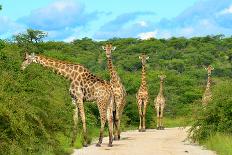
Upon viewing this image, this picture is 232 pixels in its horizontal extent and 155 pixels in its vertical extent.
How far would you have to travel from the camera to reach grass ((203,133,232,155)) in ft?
49.6

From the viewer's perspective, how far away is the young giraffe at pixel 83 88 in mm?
18078

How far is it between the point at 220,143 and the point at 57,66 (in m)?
5.25

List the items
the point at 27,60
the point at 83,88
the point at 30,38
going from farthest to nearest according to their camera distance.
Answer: the point at 30,38, the point at 83,88, the point at 27,60

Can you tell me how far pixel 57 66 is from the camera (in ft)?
60.8

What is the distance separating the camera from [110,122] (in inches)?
713

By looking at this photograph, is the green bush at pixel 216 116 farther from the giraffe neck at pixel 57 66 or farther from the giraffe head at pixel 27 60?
the giraffe head at pixel 27 60

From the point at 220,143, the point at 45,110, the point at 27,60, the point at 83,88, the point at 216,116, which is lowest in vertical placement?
the point at 220,143

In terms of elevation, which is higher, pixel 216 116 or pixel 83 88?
pixel 83 88

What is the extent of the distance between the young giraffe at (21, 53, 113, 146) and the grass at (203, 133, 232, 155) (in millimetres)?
2753

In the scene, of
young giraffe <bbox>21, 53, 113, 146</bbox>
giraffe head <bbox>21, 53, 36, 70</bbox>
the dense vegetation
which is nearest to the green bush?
the dense vegetation

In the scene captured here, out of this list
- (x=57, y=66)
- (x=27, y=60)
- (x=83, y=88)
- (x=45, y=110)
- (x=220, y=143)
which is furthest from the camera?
(x=57, y=66)

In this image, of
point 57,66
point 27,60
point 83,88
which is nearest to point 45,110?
point 27,60

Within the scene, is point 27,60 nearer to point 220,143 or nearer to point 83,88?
point 83,88

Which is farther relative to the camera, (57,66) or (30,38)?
(30,38)
